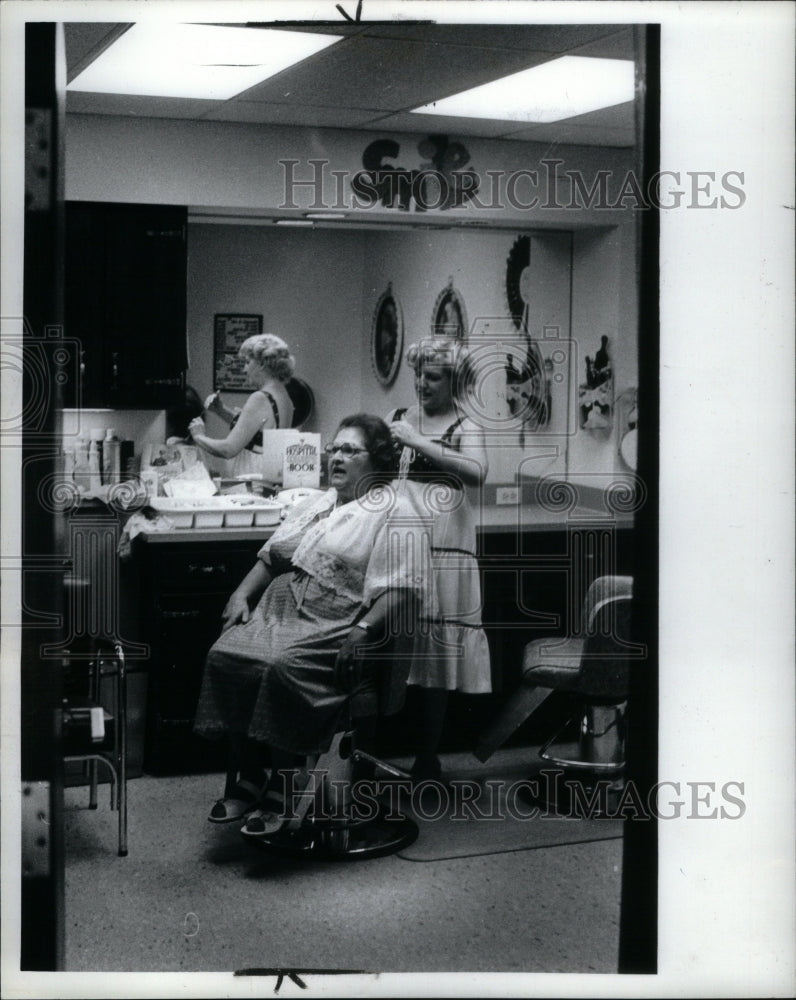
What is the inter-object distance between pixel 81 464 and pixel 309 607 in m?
0.65

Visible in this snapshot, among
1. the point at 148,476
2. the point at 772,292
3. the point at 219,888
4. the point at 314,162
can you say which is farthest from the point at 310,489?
the point at 772,292

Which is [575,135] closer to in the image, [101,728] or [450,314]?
[450,314]

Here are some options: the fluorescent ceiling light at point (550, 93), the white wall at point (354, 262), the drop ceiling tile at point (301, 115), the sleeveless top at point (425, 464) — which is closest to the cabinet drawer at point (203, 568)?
the white wall at point (354, 262)

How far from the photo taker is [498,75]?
3.27 m

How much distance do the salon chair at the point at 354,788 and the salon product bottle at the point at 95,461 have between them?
79 cm

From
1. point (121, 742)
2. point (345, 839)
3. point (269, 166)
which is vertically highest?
point (269, 166)

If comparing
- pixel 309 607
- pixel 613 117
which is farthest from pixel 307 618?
pixel 613 117

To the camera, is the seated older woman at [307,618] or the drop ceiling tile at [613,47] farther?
the seated older woman at [307,618]

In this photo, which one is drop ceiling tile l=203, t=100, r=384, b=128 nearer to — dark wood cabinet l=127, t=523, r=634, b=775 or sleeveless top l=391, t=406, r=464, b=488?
sleeveless top l=391, t=406, r=464, b=488

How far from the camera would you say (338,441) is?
3291 mm

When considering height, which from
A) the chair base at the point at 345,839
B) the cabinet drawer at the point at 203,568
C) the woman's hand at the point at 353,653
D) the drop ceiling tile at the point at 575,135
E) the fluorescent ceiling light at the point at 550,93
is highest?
the fluorescent ceiling light at the point at 550,93

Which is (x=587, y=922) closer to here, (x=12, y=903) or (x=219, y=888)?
(x=219, y=888)

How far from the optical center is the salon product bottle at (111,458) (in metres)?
3.22

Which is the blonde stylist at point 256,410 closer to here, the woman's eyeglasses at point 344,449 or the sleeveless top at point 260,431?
the sleeveless top at point 260,431
